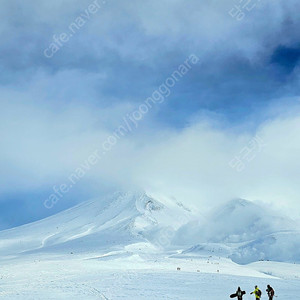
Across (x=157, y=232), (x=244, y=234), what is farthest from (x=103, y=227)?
(x=244, y=234)

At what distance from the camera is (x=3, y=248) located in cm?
9988

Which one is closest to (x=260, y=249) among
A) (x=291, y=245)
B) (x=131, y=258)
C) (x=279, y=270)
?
(x=291, y=245)

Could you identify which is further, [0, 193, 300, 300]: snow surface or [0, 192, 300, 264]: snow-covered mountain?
[0, 192, 300, 264]: snow-covered mountain

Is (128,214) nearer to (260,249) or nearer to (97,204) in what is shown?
(97,204)

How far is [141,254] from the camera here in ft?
217

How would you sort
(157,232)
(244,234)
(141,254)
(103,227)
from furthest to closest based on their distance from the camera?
(103,227) → (157,232) → (244,234) → (141,254)

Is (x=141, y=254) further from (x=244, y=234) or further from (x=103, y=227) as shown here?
(x=103, y=227)

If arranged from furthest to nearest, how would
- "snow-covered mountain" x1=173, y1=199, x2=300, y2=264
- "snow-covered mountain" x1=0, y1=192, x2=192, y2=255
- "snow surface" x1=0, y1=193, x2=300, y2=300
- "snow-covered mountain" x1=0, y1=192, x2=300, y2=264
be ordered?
"snow-covered mountain" x1=0, y1=192, x2=192, y2=255, "snow-covered mountain" x1=0, y1=192, x2=300, y2=264, "snow-covered mountain" x1=173, y1=199, x2=300, y2=264, "snow surface" x1=0, y1=193, x2=300, y2=300

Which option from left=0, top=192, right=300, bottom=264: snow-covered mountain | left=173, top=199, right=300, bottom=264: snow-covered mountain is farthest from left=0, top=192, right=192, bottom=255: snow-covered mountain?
left=173, top=199, right=300, bottom=264: snow-covered mountain

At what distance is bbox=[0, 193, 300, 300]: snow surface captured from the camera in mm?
30734

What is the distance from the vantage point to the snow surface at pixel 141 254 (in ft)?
101

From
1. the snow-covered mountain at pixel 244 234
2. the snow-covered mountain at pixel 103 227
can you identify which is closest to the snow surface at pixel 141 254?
the snow-covered mountain at pixel 244 234

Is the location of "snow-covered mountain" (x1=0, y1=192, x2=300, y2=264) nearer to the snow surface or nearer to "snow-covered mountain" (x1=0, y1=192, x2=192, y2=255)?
"snow-covered mountain" (x1=0, y1=192, x2=192, y2=255)

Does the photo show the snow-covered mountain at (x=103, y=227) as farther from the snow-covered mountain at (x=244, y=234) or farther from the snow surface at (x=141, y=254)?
the snow-covered mountain at (x=244, y=234)
